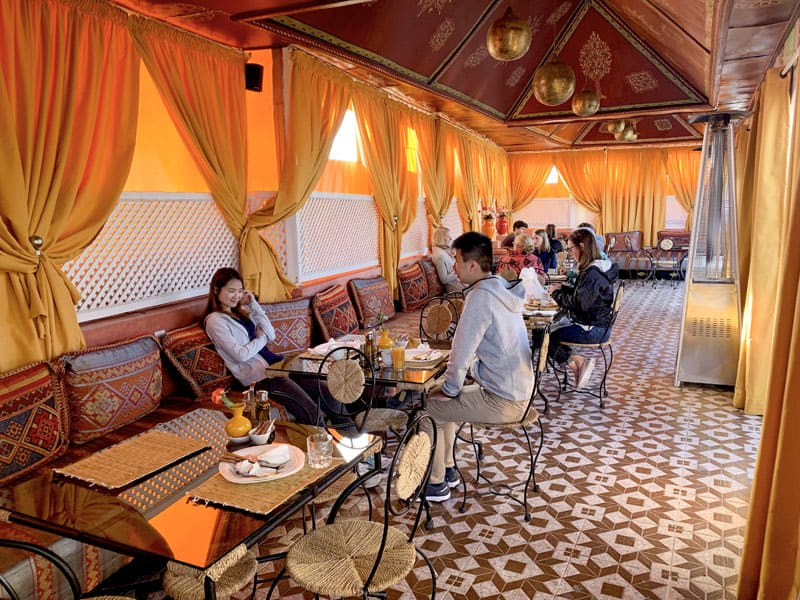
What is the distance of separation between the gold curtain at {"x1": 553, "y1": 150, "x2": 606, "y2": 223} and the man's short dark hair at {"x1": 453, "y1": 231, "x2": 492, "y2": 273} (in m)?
12.3

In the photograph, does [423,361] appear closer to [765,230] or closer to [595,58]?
[765,230]

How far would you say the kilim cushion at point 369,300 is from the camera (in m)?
6.24

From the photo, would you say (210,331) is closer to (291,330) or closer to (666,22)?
(291,330)

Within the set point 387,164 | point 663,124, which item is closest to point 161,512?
point 387,164

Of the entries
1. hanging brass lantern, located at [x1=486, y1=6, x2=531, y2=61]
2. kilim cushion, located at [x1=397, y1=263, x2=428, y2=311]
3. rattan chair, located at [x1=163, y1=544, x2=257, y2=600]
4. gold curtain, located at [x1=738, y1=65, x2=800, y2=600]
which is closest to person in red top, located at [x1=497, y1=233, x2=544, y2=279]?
kilim cushion, located at [x1=397, y1=263, x2=428, y2=311]

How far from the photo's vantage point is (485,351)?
3.30 metres

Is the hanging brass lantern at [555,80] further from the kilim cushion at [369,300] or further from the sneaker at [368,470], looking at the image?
the sneaker at [368,470]

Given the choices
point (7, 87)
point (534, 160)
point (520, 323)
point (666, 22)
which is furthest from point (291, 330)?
point (534, 160)

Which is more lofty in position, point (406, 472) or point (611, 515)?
point (406, 472)

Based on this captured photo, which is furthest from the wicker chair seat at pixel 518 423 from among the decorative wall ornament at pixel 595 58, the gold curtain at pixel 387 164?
the decorative wall ornament at pixel 595 58

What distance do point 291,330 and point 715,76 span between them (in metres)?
4.39

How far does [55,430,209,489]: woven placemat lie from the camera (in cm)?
223

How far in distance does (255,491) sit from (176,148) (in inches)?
176

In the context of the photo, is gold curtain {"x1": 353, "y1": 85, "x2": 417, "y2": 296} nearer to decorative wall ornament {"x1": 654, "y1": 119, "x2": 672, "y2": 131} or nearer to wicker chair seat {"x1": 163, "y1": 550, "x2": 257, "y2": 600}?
wicker chair seat {"x1": 163, "y1": 550, "x2": 257, "y2": 600}
